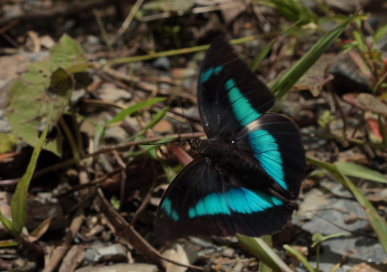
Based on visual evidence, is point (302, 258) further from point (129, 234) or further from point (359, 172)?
point (129, 234)

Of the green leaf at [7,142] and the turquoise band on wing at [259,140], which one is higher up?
the green leaf at [7,142]

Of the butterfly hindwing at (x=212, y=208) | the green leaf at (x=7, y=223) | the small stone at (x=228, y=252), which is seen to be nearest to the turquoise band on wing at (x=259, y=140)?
the butterfly hindwing at (x=212, y=208)

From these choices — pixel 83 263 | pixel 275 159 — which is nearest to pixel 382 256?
pixel 275 159

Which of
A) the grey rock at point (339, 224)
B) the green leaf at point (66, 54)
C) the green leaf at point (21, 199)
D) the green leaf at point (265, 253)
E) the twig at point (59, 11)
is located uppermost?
the twig at point (59, 11)

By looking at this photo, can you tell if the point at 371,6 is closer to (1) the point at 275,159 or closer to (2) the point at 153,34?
(2) the point at 153,34

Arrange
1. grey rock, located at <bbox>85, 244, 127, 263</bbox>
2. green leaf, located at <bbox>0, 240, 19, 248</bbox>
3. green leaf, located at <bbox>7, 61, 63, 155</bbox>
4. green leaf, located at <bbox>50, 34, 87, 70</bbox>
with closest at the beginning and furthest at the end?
green leaf, located at <bbox>0, 240, 19, 248</bbox>, grey rock, located at <bbox>85, 244, 127, 263</bbox>, green leaf, located at <bbox>7, 61, 63, 155</bbox>, green leaf, located at <bbox>50, 34, 87, 70</bbox>

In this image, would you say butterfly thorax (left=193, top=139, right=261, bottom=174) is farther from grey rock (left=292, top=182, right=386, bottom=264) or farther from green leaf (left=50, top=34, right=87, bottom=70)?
green leaf (left=50, top=34, right=87, bottom=70)

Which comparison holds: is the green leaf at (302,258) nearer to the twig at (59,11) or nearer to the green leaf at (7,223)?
the green leaf at (7,223)

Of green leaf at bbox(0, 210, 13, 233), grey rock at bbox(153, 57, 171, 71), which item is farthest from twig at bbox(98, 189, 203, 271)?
grey rock at bbox(153, 57, 171, 71)
